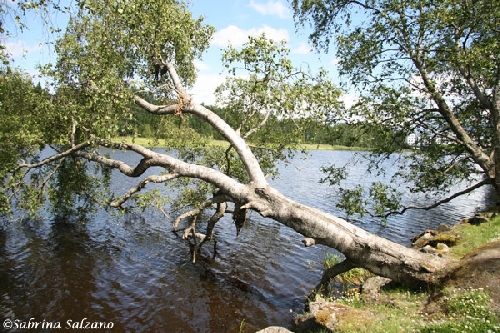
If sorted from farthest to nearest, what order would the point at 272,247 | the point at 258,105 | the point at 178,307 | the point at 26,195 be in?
the point at 272,247
the point at 26,195
the point at 258,105
the point at 178,307

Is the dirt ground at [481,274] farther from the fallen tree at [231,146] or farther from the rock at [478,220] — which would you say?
the rock at [478,220]

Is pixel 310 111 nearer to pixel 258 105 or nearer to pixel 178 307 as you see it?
pixel 258 105

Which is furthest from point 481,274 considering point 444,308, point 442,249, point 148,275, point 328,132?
point 148,275

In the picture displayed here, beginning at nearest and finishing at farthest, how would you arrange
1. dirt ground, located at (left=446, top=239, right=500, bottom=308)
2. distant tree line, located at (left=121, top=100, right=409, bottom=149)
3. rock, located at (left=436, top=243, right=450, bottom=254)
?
1. dirt ground, located at (left=446, top=239, right=500, bottom=308)
2. distant tree line, located at (left=121, top=100, right=409, bottom=149)
3. rock, located at (left=436, top=243, right=450, bottom=254)

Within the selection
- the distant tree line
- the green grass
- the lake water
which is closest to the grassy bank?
the lake water

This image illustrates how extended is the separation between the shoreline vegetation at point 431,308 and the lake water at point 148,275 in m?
3.80

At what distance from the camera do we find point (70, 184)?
19.4 metres

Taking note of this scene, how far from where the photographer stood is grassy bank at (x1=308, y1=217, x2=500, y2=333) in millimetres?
7129

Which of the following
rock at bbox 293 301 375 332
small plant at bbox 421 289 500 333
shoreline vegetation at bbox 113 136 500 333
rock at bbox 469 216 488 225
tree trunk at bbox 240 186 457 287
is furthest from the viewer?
rock at bbox 469 216 488 225

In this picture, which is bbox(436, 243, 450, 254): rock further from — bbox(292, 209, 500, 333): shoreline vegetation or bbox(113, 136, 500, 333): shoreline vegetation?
bbox(113, 136, 500, 333): shoreline vegetation

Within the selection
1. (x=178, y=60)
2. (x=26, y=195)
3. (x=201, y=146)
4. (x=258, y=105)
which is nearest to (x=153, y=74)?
(x=178, y=60)

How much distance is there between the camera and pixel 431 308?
8500 mm

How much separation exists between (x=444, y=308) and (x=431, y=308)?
0.47 m

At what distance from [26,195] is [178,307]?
11.1 metres
